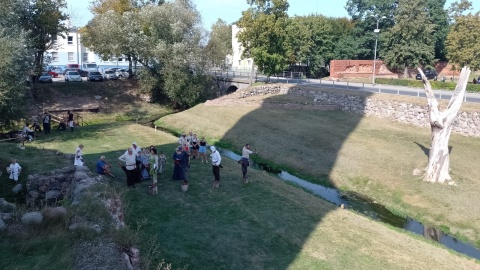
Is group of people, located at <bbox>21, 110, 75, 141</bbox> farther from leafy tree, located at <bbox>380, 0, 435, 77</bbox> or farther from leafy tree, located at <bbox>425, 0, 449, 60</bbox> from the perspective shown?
leafy tree, located at <bbox>425, 0, 449, 60</bbox>

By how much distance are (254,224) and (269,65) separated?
32.4 meters

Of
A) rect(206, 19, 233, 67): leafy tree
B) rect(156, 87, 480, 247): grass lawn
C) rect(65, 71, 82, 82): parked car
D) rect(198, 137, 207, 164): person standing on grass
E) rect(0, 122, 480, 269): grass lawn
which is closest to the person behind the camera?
rect(0, 122, 480, 269): grass lawn

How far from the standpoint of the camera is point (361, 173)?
69.0 feet

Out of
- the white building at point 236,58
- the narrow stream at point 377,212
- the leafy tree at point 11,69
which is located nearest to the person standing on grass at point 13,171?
the leafy tree at point 11,69

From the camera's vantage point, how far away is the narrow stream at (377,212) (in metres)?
14.9

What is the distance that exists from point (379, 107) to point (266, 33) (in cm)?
1430

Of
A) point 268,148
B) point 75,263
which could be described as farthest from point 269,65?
point 75,263

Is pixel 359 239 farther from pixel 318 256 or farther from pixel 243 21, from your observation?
pixel 243 21

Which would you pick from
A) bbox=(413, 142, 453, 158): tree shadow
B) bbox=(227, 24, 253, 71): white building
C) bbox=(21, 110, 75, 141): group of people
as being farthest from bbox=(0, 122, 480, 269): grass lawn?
bbox=(227, 24, 253, 71): white building

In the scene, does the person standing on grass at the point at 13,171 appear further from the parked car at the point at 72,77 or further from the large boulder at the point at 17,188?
the parked car at the point at 72,77

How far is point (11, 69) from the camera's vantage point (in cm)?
2408

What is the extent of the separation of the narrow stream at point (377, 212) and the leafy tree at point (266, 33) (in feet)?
73.4

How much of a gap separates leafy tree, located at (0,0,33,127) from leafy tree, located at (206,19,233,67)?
751 inches

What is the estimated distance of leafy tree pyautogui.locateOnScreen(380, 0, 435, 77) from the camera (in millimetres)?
56625
